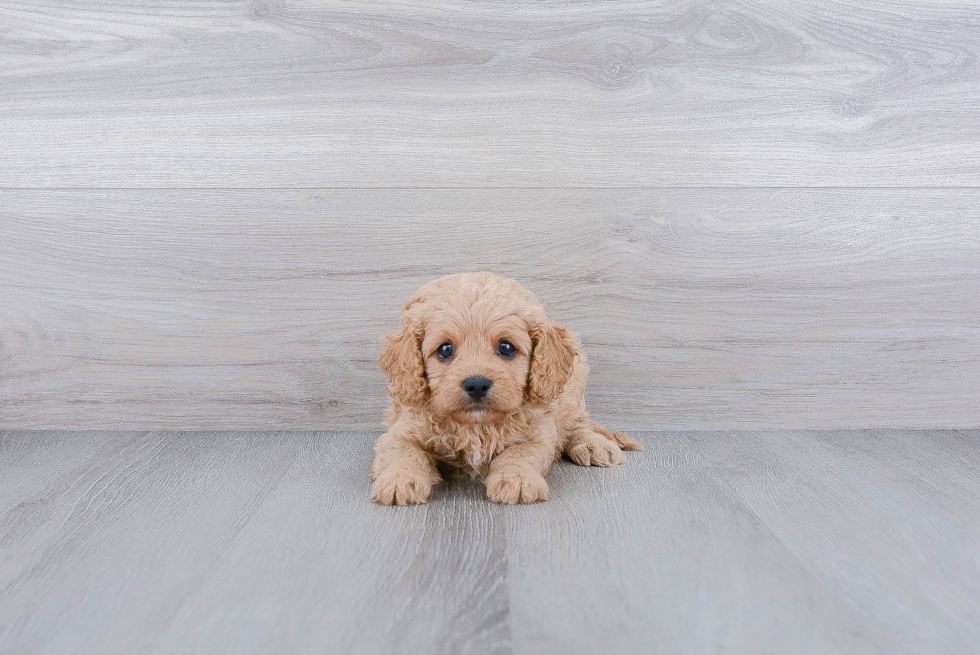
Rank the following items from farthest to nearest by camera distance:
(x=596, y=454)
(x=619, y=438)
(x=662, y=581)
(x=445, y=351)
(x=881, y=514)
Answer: (x=619, y=438)
(x=596, y=454)
(x=445, y=351)
(x=881, y=514)
(x=662, y=581)

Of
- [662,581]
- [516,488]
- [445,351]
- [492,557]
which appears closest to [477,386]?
[445,351]

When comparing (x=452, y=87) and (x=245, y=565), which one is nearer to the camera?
(x=245, y=565)

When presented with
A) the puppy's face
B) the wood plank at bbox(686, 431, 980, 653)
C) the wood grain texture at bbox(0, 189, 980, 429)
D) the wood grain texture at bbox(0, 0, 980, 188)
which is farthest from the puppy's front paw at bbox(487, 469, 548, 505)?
the wood grain texture at bbox(0, 0, 980, 188)

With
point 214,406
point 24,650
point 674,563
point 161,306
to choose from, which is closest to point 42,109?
point 161,306

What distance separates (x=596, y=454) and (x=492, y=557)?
23.5 inches

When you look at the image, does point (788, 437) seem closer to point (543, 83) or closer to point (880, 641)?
point (880, 641)

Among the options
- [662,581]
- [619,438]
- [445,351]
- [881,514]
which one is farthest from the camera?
[619,438]

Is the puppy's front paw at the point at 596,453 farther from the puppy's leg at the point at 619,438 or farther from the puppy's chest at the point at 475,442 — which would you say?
the puppy's chest at the point at 475,442

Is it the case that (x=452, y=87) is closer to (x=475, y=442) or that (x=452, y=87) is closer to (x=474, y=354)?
(x=474, y=354)

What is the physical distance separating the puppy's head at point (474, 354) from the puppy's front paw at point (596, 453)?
240mm

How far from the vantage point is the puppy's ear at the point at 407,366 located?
56.0 inches

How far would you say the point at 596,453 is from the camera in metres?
1.64

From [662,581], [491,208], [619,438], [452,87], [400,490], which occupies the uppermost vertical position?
[452,87]

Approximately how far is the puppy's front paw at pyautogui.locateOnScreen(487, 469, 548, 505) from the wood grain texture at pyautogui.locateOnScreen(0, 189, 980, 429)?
0.57 meters
